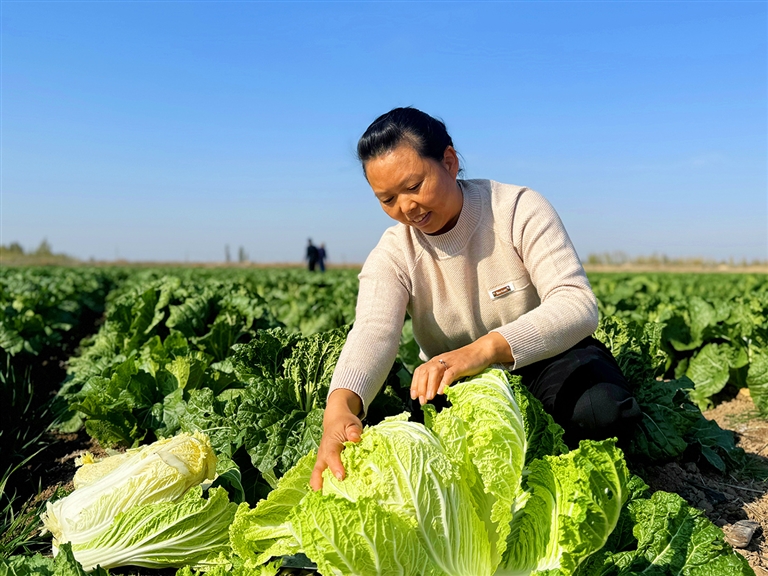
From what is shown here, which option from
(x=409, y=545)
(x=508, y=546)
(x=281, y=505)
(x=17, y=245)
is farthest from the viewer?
(x=17, y=245)

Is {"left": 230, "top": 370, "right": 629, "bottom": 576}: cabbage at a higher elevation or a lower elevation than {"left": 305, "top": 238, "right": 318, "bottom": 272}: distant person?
lower

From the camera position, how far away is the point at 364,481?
1986 millimetres

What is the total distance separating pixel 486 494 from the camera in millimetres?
2053

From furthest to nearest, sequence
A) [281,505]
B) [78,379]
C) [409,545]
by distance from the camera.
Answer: [78,379], [281,505], [409,545]

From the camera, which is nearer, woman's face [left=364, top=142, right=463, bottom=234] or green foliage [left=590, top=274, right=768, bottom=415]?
woman's face [left=364, top=142, right=463, bottom=234]

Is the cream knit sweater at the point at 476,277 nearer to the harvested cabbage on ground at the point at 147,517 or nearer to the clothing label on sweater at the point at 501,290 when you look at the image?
the clothing label on sweater at the point at 501,290

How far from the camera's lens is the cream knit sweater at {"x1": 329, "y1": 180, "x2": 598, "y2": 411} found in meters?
2.81

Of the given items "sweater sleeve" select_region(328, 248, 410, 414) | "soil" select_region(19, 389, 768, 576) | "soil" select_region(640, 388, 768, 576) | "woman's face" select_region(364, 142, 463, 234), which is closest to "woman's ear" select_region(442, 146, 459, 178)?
"woman's face" select_region(364, 142, 463, 234)

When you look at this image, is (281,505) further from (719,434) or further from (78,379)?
(78,379)

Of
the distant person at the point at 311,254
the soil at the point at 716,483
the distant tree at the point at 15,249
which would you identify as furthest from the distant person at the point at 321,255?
the distant tree at the point at 15,249

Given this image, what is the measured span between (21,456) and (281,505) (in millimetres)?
2658

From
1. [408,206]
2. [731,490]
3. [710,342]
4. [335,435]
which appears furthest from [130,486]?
[710,342]

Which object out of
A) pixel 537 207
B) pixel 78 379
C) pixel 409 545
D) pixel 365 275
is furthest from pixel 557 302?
pixel 78 379

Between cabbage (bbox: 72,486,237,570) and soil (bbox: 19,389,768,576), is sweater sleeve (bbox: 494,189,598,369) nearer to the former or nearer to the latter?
soil (bbox: 19,389,768,576)
